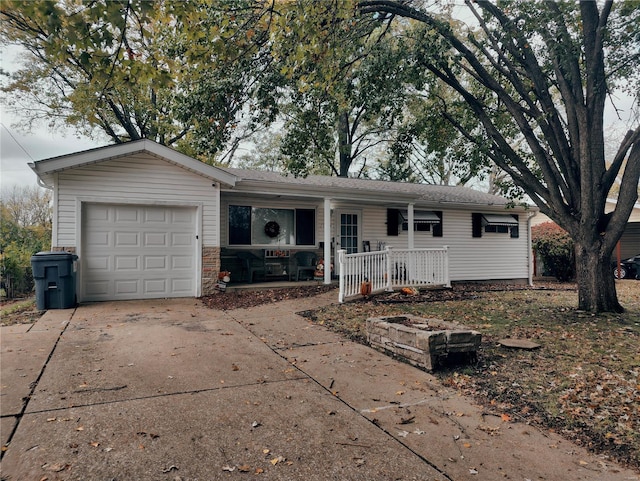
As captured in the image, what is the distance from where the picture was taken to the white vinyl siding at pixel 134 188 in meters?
7.90

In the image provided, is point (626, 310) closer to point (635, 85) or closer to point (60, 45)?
point (635, 85)

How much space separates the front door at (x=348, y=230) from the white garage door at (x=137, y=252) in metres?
→ 4.95

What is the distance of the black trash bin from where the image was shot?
7.09 metres

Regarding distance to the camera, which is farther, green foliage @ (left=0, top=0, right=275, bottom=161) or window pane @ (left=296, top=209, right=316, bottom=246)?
window pane @ (left=296, top=209, right=316, bottom=246)

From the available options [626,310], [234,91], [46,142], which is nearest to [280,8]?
[234,91]

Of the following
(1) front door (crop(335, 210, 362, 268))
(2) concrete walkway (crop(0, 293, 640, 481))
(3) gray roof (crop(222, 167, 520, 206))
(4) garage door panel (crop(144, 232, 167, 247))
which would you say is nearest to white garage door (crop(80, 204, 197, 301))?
(4) garage door panel (crop(144, 232, 167, 247))

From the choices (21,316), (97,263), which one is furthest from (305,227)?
(21,316)

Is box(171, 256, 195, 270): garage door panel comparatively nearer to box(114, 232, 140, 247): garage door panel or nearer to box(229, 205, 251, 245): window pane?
box(114, 232, 140, 247): garage door panel

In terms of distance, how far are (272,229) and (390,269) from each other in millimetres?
3955

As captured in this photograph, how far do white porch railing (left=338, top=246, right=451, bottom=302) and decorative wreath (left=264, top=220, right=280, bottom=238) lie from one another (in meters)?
3.01

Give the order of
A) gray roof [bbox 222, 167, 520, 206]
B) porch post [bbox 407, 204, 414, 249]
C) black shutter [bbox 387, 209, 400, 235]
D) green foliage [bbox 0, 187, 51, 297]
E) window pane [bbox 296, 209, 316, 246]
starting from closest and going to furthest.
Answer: green foliage [bbox 0, 187, 51, 297]
gray roof [bbox 222, 167, 520, 206]
window pane [bbox 296, 209, 316, 246]
porch post [bbox 407, 204, 414, 249]
black shutter [bbox 387, 209, 400, 235]

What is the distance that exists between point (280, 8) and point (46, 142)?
1599cm

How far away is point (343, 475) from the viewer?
2209 millimetres

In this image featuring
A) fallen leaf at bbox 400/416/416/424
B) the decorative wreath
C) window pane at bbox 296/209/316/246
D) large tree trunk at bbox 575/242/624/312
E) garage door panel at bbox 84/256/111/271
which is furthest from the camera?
window pane at bbox 296/209/316/246
